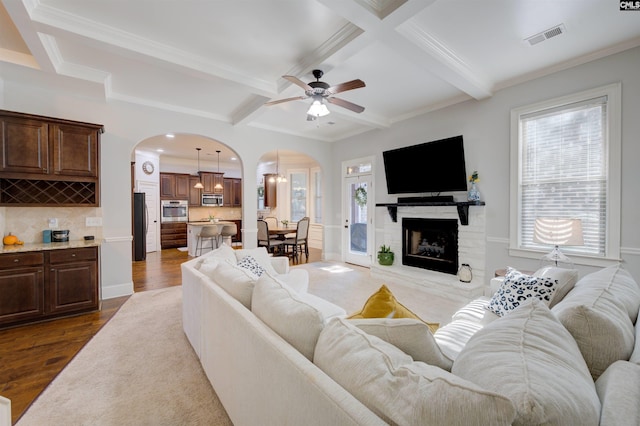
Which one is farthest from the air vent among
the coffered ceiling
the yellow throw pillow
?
the yellow throw pillow

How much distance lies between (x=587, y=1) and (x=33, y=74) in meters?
5.58

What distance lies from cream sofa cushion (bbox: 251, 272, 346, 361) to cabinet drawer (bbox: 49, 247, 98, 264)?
3.02m

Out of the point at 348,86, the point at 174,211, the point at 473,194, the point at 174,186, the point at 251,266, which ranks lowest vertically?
the point at 251,266

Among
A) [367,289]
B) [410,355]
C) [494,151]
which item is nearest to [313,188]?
[367,289]

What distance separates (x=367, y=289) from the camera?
4359 mm

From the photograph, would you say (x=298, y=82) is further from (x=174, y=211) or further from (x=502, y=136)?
(x=174, y=211)

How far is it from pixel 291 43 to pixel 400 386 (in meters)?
3.05

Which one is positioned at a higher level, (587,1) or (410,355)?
(587,1)

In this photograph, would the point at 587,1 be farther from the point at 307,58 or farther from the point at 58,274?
the point at 58,274

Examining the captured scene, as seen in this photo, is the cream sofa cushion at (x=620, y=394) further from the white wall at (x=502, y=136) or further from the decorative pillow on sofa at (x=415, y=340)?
the white wall at (x=502, y=136)

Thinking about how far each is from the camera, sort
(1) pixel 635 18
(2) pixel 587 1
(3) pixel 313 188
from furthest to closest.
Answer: (3) pixel 313 188
(1) pixel 635 18
(2) pixel 587 1

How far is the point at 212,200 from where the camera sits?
9648 millimetres

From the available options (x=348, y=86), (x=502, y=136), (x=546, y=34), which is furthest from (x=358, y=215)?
(x=546, y=34)

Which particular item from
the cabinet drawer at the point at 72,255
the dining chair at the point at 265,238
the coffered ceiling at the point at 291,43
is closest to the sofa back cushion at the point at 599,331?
the coffered ceiling at the point at 291,43
